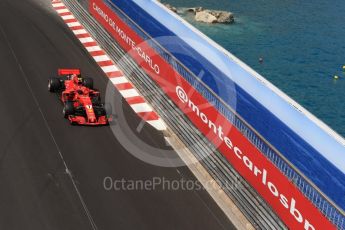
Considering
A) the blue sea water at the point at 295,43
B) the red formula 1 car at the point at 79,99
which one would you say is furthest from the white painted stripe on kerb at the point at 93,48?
the blue sea water at the point at 295,43

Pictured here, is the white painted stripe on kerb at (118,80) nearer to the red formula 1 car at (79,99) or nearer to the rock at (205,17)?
the red formula 1 car at (79,99)

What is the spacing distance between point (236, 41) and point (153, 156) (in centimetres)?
2880

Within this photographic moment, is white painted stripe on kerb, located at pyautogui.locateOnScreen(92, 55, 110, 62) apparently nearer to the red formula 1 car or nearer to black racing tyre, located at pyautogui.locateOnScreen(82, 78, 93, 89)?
the red formula 1 car

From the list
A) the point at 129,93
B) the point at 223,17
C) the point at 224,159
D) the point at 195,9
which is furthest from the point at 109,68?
the point at 195,9

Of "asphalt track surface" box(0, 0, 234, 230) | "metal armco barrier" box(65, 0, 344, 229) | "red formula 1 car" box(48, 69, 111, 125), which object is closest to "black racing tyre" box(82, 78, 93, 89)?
"red formula 1 car" box(48, 69, 111, 125)

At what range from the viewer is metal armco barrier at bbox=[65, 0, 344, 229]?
10297 millimetres

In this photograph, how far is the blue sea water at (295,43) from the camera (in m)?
33.4

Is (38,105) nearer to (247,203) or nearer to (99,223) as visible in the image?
(99,223)

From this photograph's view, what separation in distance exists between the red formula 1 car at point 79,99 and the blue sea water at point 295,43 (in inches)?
700

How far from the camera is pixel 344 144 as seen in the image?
31.6ft

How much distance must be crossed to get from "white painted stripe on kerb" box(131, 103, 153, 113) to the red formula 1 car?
1170 mm

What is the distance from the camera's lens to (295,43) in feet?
142

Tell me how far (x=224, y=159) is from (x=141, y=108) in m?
5.25

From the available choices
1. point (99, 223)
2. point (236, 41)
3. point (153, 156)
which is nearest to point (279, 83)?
point (236, 41)
